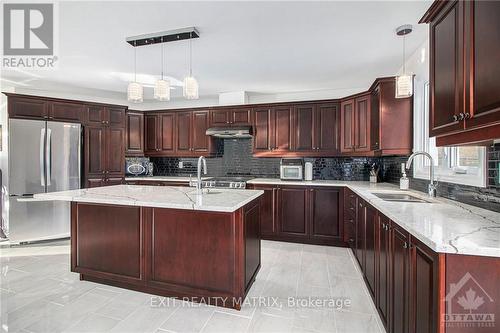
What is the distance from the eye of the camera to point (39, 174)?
3713 mm

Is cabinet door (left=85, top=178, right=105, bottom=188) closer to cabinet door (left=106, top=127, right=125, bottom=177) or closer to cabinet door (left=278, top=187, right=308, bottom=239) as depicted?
cabinet door (left=106, top=127, right=125, bottom=177)

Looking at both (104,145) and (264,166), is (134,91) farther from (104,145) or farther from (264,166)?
(264,166)

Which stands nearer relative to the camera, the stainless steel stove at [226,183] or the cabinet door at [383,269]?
the cabinet door at [383,269]

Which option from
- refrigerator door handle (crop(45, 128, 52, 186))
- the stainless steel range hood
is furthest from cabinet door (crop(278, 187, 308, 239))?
refrigerator door handle (crop(45, 128, 52, 186))

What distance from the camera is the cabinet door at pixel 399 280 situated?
1.37 metres

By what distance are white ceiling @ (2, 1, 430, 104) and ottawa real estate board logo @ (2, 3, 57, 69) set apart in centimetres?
12

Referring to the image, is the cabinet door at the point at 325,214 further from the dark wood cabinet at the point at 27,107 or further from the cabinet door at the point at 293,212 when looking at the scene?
the dark wood cabinet at the point at 27,107

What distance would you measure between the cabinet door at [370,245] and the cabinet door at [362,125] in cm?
139

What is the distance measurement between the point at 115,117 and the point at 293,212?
350cm

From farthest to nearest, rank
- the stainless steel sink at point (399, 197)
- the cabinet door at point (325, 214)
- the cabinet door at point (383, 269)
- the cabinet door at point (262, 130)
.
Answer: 1. the cabinet door at point (262, 130)
2. the cabinet door at point (325, 214)
3. the stainless steel sink at point (399, 197)
4. the cabinet door at point (383, 269)

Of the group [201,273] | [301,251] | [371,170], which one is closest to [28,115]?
[201,273]

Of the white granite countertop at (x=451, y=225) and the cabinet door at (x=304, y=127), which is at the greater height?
the cabinet door at (x=304, y=127)

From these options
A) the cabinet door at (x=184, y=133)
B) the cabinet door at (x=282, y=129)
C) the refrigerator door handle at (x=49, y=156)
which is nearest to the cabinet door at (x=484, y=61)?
the cabinet door at (x=282, y=129)

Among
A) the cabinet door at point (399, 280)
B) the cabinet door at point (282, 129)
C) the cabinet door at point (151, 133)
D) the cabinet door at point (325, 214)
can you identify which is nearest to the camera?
the cabinet door at point (399, 280)
